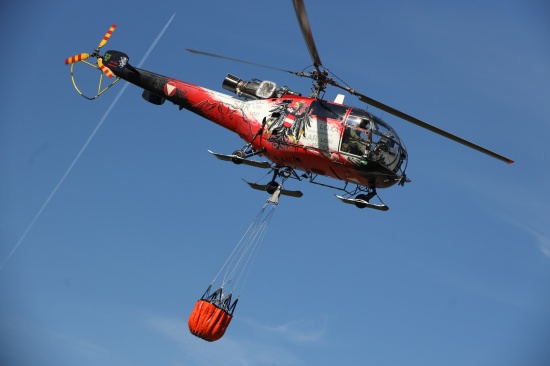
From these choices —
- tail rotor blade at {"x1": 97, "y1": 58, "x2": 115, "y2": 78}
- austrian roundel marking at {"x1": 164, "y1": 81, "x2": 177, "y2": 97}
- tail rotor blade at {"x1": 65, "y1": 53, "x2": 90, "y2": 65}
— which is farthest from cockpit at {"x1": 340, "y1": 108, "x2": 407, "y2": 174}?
tail rotor blade at {"x1": 65, "y1": 53, "x2": 90, "y2": 65}

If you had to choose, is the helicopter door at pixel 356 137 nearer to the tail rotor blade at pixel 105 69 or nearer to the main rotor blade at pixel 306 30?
the main rotor blade at pixel 306 30

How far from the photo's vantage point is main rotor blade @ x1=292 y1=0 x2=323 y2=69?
94.9ft

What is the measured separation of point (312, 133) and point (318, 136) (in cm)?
29

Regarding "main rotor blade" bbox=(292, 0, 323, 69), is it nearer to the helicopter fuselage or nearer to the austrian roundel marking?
the helicopter fuselage

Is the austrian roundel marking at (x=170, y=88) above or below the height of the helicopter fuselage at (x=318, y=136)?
above

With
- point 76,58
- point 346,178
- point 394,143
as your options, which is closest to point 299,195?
point 346,178

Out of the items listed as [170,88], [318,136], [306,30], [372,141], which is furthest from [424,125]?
[170,88]

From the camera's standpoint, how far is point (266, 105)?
35562 mm

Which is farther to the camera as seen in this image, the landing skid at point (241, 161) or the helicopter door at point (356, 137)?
A: the landing skid at point (241, 161)

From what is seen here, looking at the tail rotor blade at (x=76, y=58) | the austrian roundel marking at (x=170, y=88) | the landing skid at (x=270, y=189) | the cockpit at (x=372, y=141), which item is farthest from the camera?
the tail rotor blade at (x=76, y=58)

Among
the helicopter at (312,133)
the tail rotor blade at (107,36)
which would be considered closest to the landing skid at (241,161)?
the helicopter at (312,133)

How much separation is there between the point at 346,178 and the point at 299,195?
2215 millimetres

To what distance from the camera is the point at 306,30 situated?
30344 millimetres

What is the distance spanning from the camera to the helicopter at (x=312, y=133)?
3294 cm
